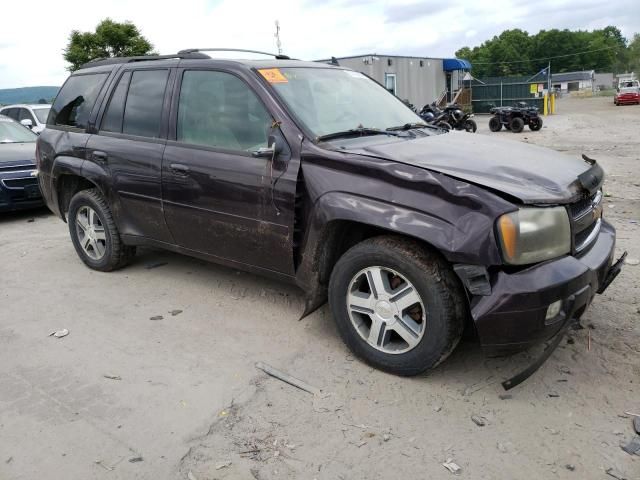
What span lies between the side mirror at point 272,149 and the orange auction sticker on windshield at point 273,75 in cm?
50

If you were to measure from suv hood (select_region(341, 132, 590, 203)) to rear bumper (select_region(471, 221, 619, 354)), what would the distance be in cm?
37

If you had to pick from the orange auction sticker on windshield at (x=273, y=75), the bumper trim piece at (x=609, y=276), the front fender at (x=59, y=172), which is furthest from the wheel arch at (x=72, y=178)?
the bumper trim piece at (x=609, y=276)

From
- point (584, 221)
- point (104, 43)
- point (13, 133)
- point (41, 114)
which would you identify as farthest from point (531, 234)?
point (104, 43)

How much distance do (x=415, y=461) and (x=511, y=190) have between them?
4.65 ft

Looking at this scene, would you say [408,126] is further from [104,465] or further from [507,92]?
[507,92]

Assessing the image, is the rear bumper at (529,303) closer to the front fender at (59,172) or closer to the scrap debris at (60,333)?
the scrap debris at (60,333)

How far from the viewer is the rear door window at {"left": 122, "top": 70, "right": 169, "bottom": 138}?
14.4 feet

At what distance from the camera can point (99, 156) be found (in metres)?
4.76

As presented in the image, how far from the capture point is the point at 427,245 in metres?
3.04

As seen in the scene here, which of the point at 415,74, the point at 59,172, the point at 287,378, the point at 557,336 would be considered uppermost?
the point at 415,74

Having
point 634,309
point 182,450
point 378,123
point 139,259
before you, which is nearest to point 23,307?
point 139,259

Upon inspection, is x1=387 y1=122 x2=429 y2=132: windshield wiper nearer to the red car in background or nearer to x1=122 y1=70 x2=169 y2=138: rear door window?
x1=122 y1=70 x2=169 y2=138: rear door window

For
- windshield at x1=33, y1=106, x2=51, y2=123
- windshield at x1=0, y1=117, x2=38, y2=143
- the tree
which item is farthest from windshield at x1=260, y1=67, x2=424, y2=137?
the tree

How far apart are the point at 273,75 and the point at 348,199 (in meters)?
1.24
